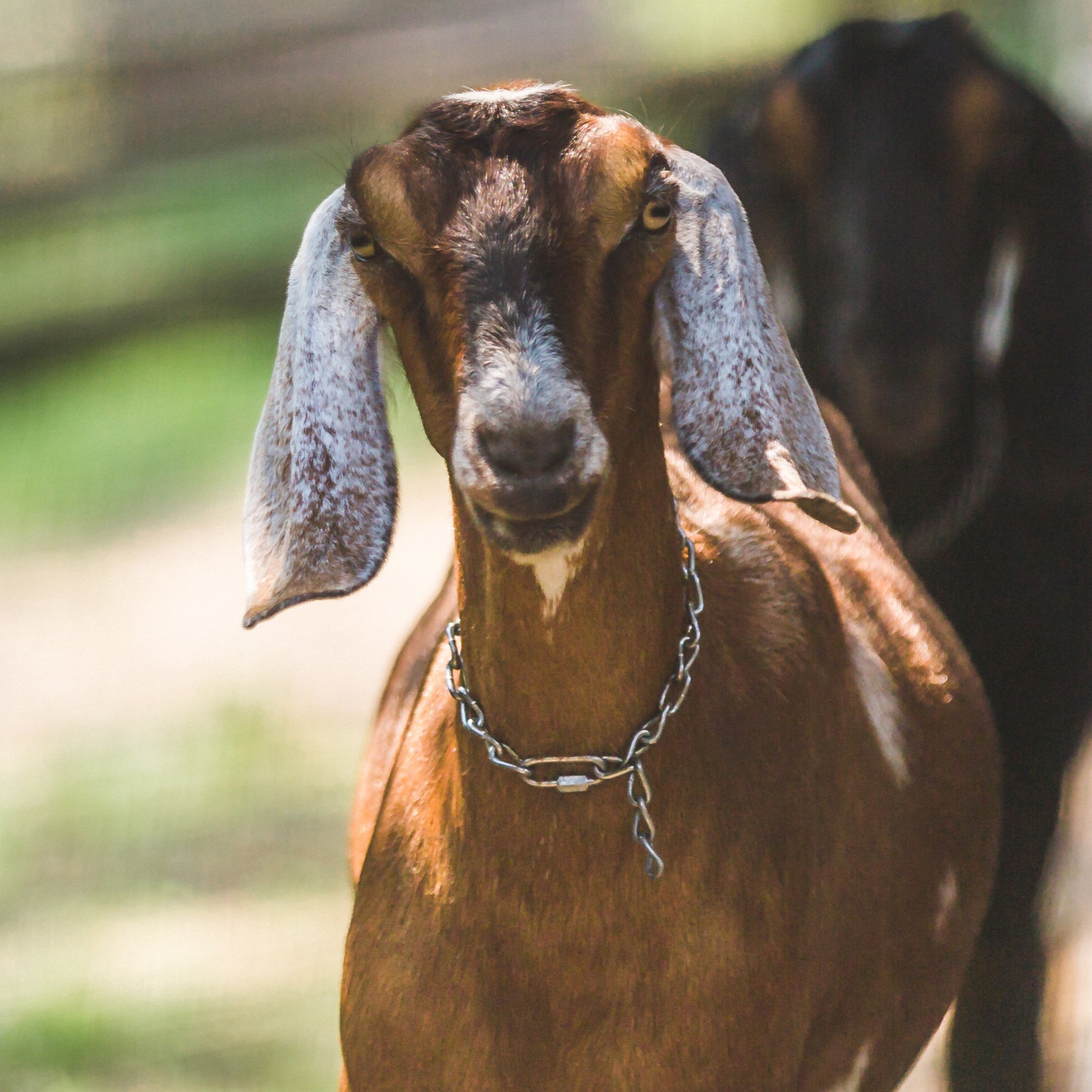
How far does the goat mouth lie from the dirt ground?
237cm

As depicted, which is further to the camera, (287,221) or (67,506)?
(287,221)

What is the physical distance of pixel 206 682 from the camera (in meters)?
5.93

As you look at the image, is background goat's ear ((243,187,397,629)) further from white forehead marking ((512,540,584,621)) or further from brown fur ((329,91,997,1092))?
white forehead marking ((512,540,584,621))

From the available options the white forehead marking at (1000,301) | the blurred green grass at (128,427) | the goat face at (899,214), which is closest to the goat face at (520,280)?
the goat face at (899,214)

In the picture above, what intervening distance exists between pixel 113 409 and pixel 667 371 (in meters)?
7.34

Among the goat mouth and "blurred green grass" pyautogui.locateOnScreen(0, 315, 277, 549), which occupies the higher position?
Answer: the goat mouth

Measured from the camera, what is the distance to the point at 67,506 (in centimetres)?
781

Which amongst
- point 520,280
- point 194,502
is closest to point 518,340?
point 520,280

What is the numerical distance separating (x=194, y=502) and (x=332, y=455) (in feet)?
18.4

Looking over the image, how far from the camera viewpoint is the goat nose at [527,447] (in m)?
1.90

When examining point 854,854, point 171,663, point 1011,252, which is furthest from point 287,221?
point 854,854

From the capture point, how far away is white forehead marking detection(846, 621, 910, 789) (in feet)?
8.87

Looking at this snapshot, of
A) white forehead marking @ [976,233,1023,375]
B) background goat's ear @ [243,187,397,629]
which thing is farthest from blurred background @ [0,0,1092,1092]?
white forehead marking @ [976,233,1023,375]

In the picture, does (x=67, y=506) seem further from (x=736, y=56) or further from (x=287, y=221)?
(x=736, y=56)
